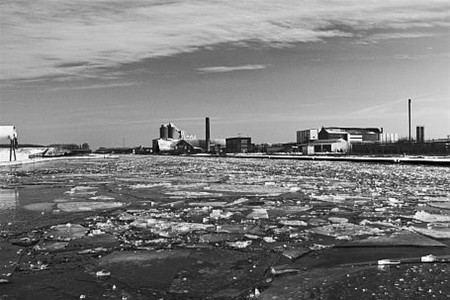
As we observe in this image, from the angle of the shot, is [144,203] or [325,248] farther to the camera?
[144,203]

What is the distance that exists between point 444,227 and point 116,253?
5162 mm

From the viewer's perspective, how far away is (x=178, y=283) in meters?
4.18

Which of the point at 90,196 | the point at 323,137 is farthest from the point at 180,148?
the point at 90,196

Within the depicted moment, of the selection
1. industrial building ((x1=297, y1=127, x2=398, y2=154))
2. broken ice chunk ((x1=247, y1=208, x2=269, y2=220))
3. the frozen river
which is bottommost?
broken ice chunk ((x1=247, y1=208, x2=269, y2=220))

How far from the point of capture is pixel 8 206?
1006cm

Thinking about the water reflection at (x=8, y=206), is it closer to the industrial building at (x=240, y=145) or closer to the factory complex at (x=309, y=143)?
the factory complex at (x=309, y=143)

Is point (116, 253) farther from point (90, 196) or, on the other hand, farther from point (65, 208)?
point (90, 196)

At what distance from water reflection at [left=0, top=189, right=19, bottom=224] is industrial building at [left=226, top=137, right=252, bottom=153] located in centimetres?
12379

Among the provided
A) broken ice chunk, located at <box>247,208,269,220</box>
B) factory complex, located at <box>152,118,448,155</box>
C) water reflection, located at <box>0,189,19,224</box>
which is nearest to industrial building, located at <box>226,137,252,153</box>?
factory complex, located at <box>152,118,448,155</box>

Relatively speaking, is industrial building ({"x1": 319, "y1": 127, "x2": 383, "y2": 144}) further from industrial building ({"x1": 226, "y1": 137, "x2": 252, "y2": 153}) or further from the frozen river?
the frozen river

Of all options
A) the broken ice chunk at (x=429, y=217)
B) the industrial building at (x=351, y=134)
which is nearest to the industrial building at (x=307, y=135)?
the industrial building at (x=351, y=134)

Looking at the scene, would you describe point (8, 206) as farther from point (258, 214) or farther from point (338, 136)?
point (338, 136)

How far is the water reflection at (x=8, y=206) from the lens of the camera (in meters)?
8.19

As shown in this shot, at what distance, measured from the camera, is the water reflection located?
322 inches
